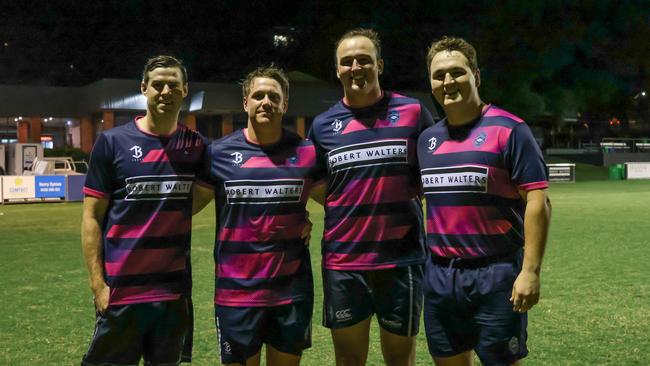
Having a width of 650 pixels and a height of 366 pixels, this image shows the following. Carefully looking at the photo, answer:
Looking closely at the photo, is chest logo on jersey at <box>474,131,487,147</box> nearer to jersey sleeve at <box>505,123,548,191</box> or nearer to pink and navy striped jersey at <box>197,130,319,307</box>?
jersey sleeve at <box>505,123,548,191</box>

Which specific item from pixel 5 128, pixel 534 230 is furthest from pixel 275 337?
pixel 5 128

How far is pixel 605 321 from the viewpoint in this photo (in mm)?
6668

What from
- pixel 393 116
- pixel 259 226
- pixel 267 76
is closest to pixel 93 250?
pixel 259 226

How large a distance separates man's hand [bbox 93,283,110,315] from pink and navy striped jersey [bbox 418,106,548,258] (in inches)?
66.5

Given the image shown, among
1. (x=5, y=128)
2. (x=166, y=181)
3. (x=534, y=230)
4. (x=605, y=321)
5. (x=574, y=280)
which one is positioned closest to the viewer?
(x=534, y=230)

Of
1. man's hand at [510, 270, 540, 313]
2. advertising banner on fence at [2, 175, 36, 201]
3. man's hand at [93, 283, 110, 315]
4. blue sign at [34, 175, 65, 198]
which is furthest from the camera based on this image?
blue sign at [34, 175, 65, 198]

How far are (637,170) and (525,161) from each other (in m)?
34.0

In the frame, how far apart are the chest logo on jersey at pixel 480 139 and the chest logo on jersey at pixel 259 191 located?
996 mm

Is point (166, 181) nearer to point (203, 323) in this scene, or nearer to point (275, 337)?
point (275, 337)

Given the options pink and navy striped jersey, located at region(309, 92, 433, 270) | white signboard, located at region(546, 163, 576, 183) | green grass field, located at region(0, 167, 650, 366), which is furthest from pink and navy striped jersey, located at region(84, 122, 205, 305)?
white signboard, located at region(546, 163, 576, 183)

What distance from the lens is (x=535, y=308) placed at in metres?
7.24

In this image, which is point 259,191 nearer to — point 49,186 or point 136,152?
point 136,152

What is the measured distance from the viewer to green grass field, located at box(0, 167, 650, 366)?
579 cm

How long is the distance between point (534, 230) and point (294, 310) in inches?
51.7
